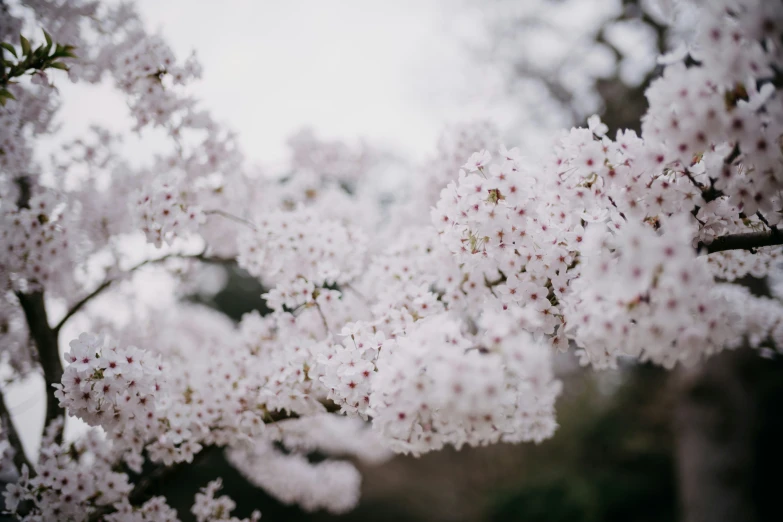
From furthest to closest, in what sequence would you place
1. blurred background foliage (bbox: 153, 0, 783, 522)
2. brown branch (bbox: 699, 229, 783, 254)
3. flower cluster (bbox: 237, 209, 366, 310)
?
blurred background foliage (bbox: 153, 0, 783, 522), flower cluster (bbox: 237, 209, 366, 310), brown branch (bbox: 699, 229, 783, 254)

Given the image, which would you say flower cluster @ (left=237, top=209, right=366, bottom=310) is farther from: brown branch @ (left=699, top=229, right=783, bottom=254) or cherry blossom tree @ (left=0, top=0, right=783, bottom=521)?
brown branch @ (left=699, top=229, right=783, bottom=254)

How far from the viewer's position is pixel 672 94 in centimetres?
190

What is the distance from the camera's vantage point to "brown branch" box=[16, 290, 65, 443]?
137 inches

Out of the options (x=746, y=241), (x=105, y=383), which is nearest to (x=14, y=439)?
(x=105, y=383)

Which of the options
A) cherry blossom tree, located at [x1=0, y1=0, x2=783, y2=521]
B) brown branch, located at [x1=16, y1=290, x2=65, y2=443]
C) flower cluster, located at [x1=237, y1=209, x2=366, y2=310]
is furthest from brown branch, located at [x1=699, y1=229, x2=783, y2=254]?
brown branch, located at [x1=16, y1=290, x2=65, y2=443]

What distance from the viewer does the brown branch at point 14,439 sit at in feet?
10.7

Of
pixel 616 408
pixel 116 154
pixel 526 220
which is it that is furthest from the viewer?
pixel 616 408

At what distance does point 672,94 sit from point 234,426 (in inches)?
131

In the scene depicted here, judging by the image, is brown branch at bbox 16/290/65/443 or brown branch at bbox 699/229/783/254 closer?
brown branch at bbox 699/229/783/254

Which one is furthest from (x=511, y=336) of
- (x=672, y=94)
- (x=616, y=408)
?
(x=616, y=408)

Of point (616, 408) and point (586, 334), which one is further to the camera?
point (616, 408)

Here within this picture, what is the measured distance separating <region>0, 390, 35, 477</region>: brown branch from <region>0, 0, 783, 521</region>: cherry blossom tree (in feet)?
0.08

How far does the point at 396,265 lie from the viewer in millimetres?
3482

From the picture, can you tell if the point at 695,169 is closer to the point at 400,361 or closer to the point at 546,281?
the point at 546,281
